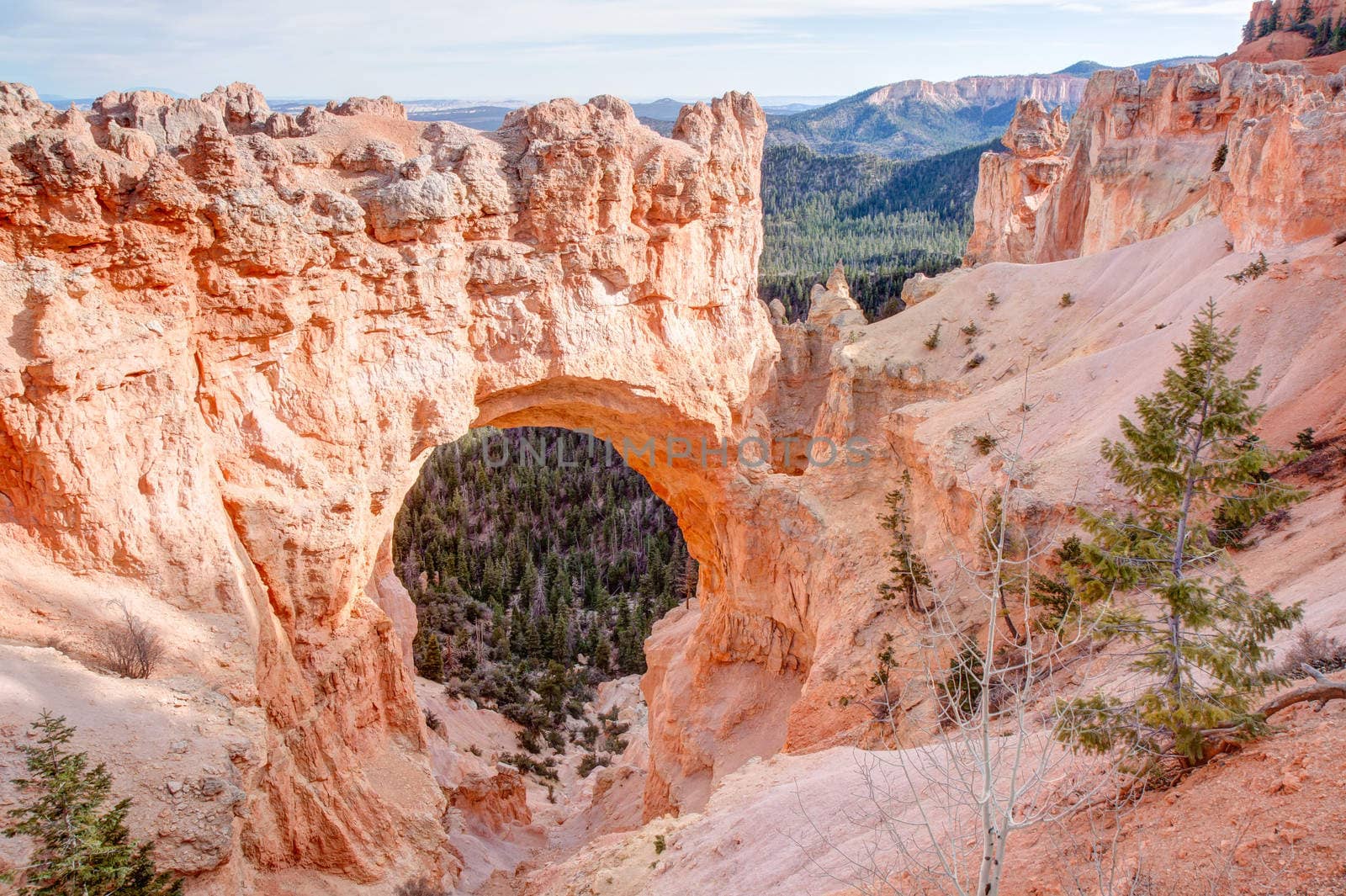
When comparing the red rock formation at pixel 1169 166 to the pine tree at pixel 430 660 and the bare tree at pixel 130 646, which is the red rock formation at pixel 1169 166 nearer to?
the bare tree at pixel 130 646

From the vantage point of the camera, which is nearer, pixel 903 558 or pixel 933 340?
pixel 903 558

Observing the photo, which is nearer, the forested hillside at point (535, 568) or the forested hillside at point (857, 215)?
the forested hillside at point (535, 568)

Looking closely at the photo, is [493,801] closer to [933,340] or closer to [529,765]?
[529,765]

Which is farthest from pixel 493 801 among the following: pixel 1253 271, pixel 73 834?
pixel 1253 271

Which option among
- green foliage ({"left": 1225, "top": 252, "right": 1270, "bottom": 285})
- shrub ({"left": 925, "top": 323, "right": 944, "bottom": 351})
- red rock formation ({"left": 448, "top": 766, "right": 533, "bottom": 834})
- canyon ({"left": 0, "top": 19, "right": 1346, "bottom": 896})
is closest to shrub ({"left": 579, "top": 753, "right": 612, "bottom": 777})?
canyon ({"left": 0, "top": 19, "right": 1346, "bottom": 896})

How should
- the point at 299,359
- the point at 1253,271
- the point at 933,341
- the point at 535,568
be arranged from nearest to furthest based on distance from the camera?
the point at 299,359 → the point at 1253,271 → the point at 933,341 → the point at 535,568

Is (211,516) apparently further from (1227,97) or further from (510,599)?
(1227,97)

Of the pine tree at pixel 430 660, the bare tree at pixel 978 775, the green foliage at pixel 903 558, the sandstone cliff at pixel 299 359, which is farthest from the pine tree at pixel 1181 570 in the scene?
the pine tree at pixel 430 660
